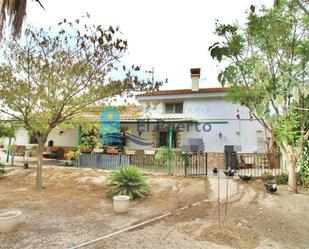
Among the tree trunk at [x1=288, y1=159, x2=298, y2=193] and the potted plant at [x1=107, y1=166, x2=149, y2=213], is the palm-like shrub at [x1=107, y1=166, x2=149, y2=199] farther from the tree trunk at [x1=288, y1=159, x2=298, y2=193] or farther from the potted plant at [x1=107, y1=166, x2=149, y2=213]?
the tree trunk at [x1=288, y1=159, x2=298, y2=193]

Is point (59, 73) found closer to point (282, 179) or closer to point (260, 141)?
point (282, 179)

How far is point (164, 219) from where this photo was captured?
8.15 metres

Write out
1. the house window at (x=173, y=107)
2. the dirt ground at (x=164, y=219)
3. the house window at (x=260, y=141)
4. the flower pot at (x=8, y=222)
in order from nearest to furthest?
the dirt ground at (x=164, y=219), the flower pot at (x=8, y=222), the house window at (x=260, y=141), the house window at (x=173, y=107)

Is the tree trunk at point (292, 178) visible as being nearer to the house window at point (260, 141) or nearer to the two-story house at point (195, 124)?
the two-story house at point (195, 124)

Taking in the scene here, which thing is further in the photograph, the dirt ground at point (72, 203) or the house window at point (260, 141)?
the house window at point (260, 141)

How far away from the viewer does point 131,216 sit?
8422mm

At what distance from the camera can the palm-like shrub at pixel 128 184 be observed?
415 inches

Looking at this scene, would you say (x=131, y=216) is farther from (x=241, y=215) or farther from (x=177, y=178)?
(x=177, y=178)

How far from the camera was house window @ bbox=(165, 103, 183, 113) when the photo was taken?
2048cm

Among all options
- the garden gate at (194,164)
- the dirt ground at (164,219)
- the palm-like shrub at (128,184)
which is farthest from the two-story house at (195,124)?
the palm-like shrub at (128,184)

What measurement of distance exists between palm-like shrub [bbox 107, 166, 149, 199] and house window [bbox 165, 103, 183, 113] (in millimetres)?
10158

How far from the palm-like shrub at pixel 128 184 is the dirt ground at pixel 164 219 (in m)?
0.41

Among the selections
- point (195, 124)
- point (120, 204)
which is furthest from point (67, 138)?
point (120, 204)

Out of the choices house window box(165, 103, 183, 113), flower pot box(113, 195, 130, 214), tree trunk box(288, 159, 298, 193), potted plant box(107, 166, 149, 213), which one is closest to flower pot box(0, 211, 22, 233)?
flower pot box(113, 195, 130, 214)
